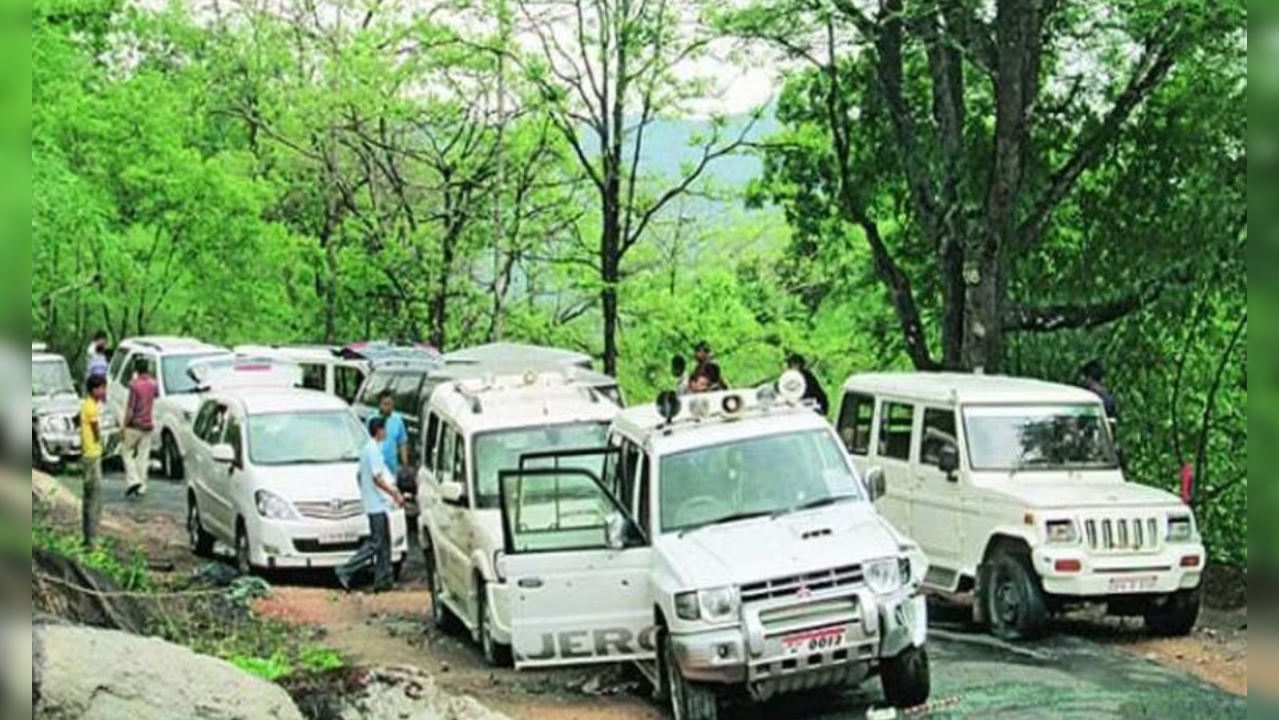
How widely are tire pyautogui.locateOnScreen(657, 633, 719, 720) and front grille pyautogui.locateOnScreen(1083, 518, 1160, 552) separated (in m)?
4.27

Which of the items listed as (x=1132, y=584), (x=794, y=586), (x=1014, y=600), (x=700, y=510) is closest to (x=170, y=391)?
(x=1014, y=600)

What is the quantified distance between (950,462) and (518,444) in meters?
4.03

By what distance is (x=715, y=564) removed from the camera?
1100cm

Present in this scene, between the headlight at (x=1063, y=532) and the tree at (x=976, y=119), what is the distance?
24.7ft

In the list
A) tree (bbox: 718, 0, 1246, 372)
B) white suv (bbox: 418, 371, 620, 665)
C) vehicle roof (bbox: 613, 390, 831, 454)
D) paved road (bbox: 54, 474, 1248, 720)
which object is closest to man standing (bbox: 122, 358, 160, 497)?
white suv (bbox: 418, 371, 620, 665)

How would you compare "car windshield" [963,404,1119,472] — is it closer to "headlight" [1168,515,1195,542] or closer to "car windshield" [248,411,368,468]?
"headlight" [1168,515,1195,542]

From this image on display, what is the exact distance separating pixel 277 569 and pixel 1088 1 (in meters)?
12.8

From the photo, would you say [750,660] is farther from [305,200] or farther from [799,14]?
[305,200]

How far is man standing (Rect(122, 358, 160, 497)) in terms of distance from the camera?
2509 centimetres

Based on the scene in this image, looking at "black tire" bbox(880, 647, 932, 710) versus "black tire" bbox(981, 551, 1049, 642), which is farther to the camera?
"black tire" bbox(981, 551, 1049, 642)

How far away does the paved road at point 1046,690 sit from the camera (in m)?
11.1

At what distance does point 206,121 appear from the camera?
39562 millimetres

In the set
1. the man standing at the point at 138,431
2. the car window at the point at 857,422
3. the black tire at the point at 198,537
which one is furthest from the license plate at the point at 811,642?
the man standing at the point at 138,431

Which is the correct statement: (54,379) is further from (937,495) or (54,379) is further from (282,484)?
(937,495)
